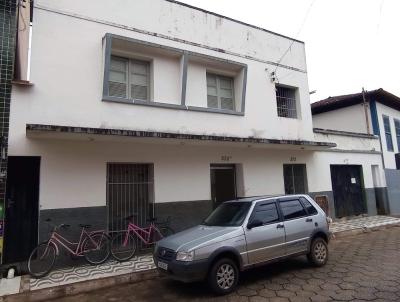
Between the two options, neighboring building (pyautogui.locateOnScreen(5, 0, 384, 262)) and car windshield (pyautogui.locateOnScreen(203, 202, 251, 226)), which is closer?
car windshield (pyautogui.locateOnScreen(203, 202, 251, 226))

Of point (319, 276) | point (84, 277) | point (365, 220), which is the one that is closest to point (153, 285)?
point (84, 277)

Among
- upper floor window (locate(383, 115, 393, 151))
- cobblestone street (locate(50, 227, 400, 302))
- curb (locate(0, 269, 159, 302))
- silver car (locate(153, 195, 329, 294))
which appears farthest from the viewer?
upper floor window (locate(383, 115, 393, 151))

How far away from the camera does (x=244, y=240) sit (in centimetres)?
609

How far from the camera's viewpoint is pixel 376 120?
55.4ft

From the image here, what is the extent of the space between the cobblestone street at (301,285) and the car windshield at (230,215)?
119 cm

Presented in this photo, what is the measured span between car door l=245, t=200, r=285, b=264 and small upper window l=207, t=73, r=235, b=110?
195 inches

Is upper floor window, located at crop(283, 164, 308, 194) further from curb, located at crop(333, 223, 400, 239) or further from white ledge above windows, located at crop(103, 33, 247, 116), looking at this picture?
white ledge above windows, located at crop(103, 33, 247, 116)

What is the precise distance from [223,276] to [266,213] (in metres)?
1.67

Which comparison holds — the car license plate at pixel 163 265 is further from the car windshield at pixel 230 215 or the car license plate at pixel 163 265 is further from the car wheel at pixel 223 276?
the car windshield at pixel 230 215

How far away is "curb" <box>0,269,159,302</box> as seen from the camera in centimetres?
600

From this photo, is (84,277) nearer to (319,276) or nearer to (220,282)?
(220,282)

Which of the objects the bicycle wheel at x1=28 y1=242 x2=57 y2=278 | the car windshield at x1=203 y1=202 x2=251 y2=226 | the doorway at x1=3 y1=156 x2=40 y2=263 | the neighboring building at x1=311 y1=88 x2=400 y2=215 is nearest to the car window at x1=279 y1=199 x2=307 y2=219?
the car windshield at x1=203 y1=202 x2=251 y2=226

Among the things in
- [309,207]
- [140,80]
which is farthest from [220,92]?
[309,207]

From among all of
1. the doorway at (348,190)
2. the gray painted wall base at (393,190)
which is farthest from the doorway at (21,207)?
the gray painted wall base at (393,190)
